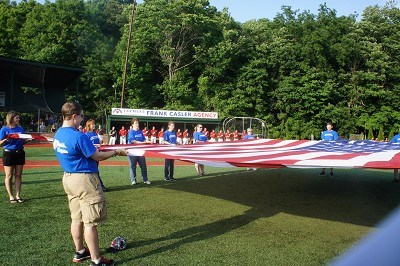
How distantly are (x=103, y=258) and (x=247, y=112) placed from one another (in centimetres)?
3480

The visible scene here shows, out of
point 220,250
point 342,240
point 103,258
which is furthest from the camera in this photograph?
point 342,240

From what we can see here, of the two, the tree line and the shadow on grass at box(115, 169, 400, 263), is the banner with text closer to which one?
the tree line

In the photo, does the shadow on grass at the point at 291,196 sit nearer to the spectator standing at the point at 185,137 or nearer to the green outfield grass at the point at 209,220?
the green outfield grass at the point at 209,220

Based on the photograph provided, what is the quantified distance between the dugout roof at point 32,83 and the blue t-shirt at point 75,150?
23.3m

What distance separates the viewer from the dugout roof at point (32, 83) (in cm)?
2553

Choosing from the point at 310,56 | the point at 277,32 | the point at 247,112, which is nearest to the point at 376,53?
the point at 310,56

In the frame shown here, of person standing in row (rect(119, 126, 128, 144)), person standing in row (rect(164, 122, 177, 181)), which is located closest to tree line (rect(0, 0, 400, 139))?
person standing in row (rect(119, 126, 128, 144))

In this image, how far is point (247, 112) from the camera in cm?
3822

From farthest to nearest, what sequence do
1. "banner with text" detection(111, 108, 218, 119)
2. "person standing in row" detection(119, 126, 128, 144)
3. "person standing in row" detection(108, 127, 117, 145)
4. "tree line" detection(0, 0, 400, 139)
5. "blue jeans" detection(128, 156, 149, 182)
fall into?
"tree line" detection(0, 0, 400, 139)
"banner with text" detection(111, 108, 218, 119)
"person standing in row" detection(119, 126, 128, 144)
"person standing in row" detection(108, 127, 117, 145)
"blue jeans" detection(128, 156, 149, 182)

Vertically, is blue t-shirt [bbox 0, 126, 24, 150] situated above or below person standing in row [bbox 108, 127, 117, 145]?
above

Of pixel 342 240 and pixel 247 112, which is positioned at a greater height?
pixel 247 112

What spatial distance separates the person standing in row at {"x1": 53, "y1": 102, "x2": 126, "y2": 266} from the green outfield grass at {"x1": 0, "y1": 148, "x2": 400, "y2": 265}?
1.62 feet

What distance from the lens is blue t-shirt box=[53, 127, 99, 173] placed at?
3.96 metres

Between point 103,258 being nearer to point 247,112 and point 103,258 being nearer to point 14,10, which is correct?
point 247,112
